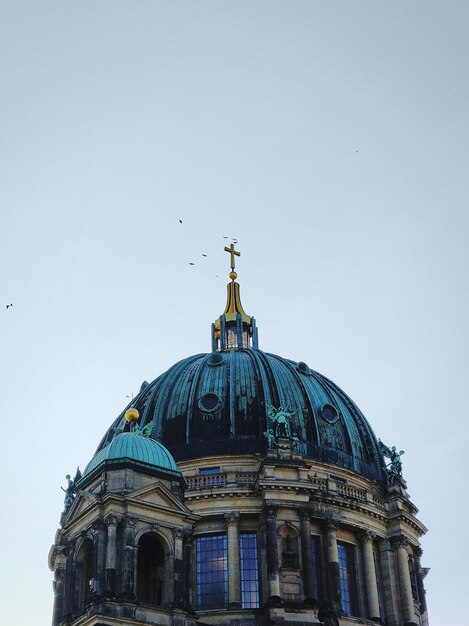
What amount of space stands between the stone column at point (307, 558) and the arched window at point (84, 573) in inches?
409

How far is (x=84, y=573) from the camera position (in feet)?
129

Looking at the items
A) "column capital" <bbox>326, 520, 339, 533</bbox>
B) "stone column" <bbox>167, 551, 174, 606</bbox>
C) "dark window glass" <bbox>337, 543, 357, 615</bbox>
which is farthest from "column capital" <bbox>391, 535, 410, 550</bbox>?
"stone column" <bbox>167, 551, 174, 606</bbox>

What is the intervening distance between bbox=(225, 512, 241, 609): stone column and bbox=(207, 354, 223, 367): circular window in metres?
9.65

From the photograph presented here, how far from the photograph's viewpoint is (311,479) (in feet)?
159

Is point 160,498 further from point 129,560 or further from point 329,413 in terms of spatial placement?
point 329,413

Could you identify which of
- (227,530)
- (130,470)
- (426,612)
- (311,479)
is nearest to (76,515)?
(130,470)

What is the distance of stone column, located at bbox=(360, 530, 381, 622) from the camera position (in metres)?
47.7

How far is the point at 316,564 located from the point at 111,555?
41.6 feet

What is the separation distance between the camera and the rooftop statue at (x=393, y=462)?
53.0 meters

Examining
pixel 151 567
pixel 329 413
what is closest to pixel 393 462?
pixel 329 413

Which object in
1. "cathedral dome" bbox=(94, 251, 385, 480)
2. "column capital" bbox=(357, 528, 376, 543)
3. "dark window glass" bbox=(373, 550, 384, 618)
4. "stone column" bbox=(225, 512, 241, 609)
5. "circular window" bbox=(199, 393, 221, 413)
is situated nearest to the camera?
"stone column" bbox=(225, 512, 241, 609)

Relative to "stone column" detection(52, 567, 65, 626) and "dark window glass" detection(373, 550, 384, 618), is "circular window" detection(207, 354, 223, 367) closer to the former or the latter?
"dark window glass" detection(373, 550, 384, 618)

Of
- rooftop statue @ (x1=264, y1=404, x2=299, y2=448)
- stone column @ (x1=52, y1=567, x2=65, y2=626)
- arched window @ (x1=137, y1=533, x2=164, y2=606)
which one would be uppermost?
rooftop statue @ (x1=264, y1=404, x2=299, y2=448)

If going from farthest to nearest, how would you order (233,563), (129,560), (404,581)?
(404,581)
(233,563)
(129,560)
